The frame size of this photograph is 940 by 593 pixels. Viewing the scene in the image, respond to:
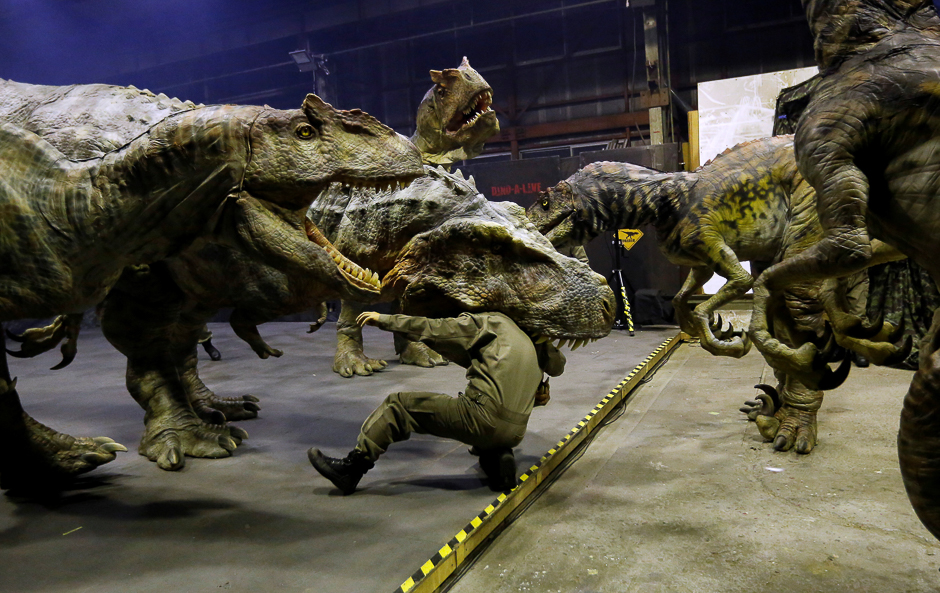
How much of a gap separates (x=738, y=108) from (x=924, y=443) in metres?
6.75

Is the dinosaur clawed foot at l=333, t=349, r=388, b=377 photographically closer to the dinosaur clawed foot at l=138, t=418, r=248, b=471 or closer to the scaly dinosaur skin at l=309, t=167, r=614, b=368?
the dinosaur clawed foot at l=138, t=418, r=248, b=471

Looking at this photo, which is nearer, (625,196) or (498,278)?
(498,278)

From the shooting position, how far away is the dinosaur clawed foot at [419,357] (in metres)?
5.67

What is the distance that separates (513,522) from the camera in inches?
101

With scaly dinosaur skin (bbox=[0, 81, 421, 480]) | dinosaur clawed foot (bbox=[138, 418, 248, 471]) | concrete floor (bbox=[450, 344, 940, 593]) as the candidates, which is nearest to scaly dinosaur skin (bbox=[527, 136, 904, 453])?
concrete floor (bbox=[450, 344, 940, 593])

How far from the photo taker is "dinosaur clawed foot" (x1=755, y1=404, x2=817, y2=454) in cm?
335

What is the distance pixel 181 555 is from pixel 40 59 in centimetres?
→ 1170

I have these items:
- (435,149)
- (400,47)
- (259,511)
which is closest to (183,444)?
(259,511)

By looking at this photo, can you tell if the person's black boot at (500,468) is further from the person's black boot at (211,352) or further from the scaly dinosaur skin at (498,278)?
the person's black boot at (211,352)

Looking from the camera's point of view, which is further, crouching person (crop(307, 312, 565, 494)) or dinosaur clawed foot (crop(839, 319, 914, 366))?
crouching person (crop(307, 312, 565, 494))

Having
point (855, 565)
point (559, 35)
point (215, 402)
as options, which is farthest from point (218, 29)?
point (855, 565)

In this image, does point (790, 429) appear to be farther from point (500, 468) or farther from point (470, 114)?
point (470, 114)

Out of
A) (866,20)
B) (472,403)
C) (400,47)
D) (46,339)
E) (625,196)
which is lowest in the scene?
(472,403)

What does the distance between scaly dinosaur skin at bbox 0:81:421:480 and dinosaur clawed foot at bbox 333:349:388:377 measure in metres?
3.10
